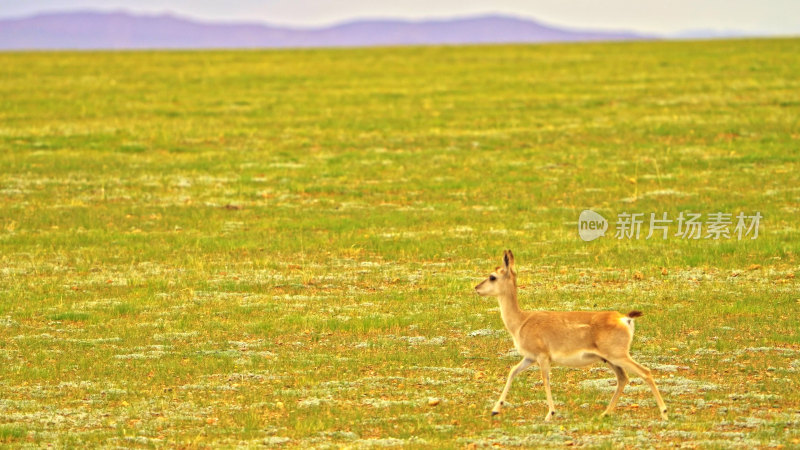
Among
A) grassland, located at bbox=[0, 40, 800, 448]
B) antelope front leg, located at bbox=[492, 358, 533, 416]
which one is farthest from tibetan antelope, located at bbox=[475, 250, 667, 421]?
grassland, located at bbox=[0, 40, 800, 448]

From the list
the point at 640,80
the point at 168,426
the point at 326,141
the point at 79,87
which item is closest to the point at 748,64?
the point at 640,80

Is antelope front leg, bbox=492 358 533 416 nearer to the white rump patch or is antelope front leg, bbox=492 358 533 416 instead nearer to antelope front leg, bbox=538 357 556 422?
antelope front leg, bbox=538 357 556 422

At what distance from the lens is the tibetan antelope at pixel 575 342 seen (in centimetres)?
1448

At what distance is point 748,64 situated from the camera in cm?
8056

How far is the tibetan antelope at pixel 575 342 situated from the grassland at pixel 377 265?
585 mm

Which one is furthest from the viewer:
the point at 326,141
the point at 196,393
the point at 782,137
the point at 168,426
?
the point at 326,141

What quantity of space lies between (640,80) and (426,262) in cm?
4988

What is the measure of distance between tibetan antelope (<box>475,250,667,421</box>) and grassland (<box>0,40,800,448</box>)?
1.92ft

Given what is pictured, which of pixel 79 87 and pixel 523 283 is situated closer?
pixel 523 283

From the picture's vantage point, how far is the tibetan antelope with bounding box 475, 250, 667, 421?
1448cm

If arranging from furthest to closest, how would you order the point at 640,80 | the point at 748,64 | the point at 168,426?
the point at 748,64 < the point at 640,80 < the point at 168,426

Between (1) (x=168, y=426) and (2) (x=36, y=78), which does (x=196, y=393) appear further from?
(2) (x=36, y=78)

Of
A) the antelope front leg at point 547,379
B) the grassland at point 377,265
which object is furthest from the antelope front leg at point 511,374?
the grassland at point 377,265

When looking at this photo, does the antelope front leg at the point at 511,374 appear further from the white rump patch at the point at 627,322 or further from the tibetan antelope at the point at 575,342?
the white rump patch at the point at 627,322
